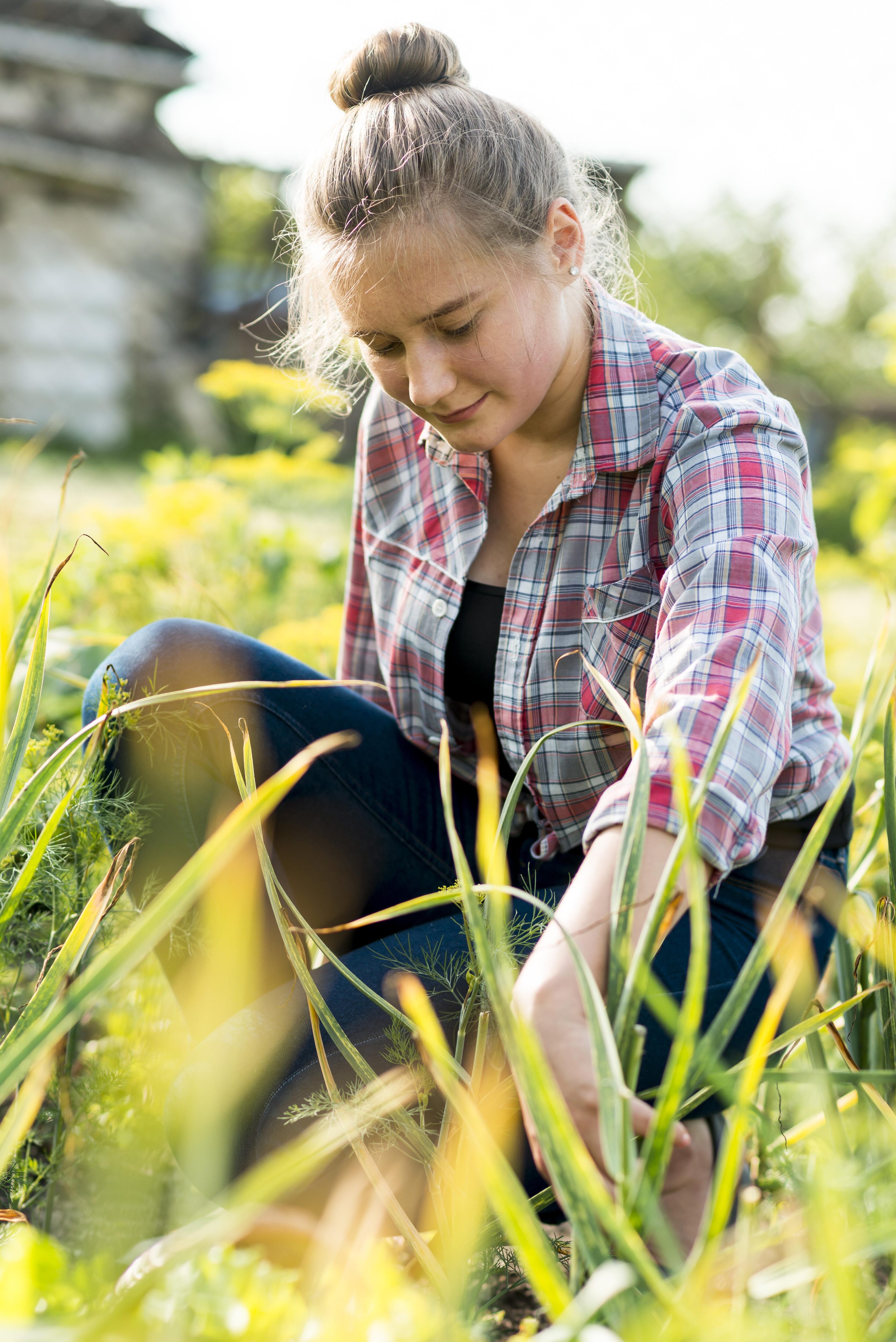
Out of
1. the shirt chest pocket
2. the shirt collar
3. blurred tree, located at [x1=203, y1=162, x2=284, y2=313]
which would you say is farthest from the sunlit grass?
blurred tree, located at [x1=203, y1=162, x2=284, y2=313]

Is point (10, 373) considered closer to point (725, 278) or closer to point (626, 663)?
point (626, 663)

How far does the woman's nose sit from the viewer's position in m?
0.95

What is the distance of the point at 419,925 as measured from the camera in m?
1.03

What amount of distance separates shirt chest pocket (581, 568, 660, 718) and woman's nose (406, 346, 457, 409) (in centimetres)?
26

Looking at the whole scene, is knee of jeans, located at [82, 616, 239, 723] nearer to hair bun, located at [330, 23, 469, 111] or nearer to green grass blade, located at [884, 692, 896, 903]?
hair bun, located at [330, 23, 469, 111]

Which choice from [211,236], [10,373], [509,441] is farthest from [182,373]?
[509,441]

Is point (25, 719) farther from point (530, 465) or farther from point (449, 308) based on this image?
point (530, 465)

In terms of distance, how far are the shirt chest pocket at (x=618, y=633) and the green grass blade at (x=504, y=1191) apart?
61 cm

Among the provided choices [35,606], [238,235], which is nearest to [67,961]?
[35,606]

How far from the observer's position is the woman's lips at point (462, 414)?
992 mm

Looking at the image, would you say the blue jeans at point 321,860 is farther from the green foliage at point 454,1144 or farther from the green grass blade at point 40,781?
the green grass blade at point 40,781

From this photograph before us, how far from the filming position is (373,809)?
3.88 ft

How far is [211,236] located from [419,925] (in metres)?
11.2

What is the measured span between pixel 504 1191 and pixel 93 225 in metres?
10.1
